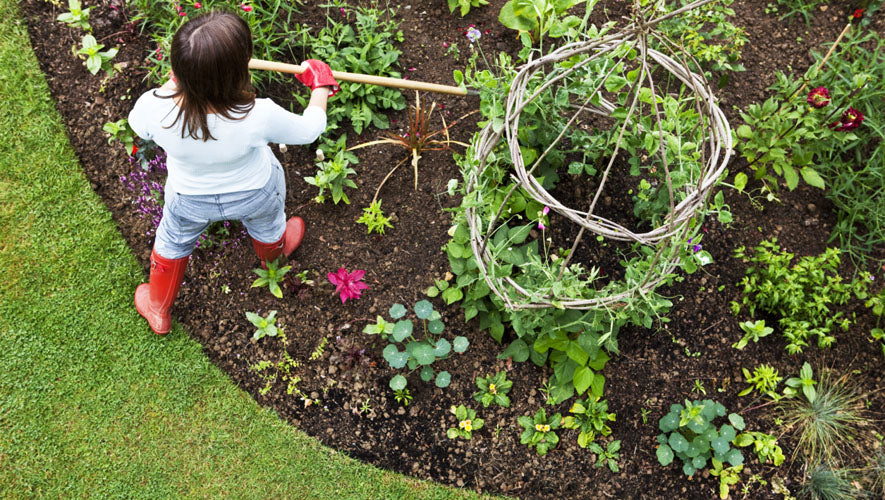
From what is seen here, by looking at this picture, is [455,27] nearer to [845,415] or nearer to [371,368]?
[371,368]

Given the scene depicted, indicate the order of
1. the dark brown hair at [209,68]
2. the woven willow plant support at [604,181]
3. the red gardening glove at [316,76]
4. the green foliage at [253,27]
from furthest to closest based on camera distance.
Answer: the green foliage at [253,27]
the red gardening glove at [316,76]
the woven willow plant support at [604,181]
the dark brown hair at [209,68]

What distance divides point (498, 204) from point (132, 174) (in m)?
1.88

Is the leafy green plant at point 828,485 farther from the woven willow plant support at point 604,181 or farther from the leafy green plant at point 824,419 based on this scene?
the woven willow plant support at point 604,181

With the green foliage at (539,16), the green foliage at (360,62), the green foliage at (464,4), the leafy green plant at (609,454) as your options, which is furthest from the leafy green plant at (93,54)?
the leafy green plant at (609,454)

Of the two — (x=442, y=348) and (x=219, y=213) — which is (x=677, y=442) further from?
(x=219, y=213)

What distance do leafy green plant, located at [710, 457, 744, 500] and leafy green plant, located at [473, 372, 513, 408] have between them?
0.95 m

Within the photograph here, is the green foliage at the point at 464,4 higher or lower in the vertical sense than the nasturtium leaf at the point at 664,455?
higher

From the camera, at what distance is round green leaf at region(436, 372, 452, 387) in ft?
8.29

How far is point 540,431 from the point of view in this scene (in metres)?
2.53

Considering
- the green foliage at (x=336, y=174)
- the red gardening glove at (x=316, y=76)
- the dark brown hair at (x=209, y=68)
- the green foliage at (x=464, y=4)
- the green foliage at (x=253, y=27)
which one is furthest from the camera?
the green foliage at (x=464, y=4)

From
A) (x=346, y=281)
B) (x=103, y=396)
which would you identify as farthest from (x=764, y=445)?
(x=103, y=396)

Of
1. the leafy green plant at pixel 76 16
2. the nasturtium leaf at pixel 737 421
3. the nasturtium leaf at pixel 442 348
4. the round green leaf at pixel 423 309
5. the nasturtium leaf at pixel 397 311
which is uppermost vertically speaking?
the leafy green plant at pixel 76 16

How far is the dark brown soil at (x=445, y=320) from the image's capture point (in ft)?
8.34

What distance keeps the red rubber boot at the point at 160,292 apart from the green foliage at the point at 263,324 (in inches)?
13.6
